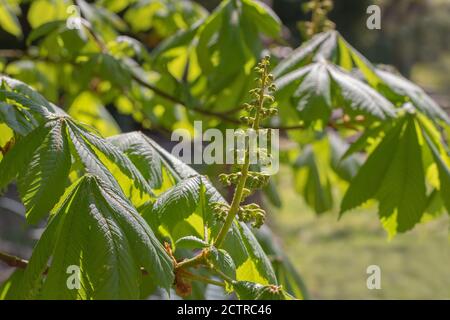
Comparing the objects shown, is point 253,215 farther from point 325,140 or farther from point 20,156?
point 325,140

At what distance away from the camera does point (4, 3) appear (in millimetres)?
1632

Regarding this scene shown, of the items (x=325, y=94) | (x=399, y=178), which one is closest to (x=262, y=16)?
(x=325, y=94)

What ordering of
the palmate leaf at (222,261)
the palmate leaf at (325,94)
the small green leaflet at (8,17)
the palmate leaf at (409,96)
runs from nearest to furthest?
1. the palmate leaf at (222,261)
2. the palmate leaf at (325,94)
3. the palmate leaf at (409,96)
4. the small green leaflet at (8,17)

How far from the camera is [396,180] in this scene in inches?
41.8

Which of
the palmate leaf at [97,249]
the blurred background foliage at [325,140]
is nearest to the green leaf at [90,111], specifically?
→ the blurred background foliage at [325,140]

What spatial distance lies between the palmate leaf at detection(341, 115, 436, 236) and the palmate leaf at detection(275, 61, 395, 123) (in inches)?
1.8

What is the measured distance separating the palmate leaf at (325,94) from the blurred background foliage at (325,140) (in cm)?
26

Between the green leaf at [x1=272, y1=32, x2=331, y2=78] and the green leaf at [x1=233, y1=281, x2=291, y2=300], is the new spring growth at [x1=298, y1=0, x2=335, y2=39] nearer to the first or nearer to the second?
the green leaf at [x1=272, y1=32, x2=331, y2=78]

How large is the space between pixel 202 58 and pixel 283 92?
0.34 meters

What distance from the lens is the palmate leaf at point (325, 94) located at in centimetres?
110

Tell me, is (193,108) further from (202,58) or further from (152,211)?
(152,211)

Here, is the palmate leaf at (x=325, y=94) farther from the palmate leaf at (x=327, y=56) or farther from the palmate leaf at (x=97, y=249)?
the palmate leaf at (x=97, y=249)

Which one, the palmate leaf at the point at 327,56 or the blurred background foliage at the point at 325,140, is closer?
the palmate leaf at the point at 327,56

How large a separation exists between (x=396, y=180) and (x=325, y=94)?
0.59ft
